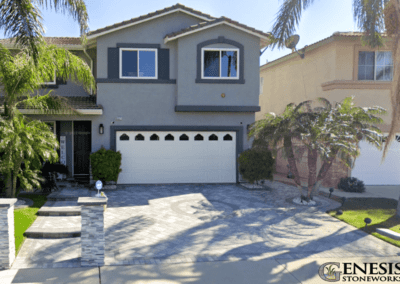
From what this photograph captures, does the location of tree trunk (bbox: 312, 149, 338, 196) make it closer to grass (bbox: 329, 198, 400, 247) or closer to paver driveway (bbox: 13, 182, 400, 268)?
paver driveway (bbox: 13, 182, 400, 268)

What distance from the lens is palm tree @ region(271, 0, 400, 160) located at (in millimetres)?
9828

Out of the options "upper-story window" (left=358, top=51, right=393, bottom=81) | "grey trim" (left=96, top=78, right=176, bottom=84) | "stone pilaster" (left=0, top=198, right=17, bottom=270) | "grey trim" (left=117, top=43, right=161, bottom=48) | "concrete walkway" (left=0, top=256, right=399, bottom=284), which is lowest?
"concrete walkway" (left=0, top=256, right=399, bottom=284)

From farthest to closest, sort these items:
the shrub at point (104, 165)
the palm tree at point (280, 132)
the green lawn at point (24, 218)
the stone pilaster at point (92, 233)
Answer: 1. the shrub at point (104, 165)
2. the palm tree at point (280, 132)
3. the green lawn at point (24, 218)
4. the stone pilaster at point (92, 233)

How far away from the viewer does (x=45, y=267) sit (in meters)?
6.21

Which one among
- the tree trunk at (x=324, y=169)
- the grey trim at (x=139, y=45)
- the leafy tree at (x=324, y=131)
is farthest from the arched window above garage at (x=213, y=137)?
the tree trunk at (x=324, y=169)

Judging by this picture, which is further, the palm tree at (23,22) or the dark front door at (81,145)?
the dark front door at (81,145)

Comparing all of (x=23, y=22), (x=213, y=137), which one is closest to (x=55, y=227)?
(x=23, y=22)

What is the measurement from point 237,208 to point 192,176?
4.48 m

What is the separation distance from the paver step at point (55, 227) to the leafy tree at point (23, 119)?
5.40 ft

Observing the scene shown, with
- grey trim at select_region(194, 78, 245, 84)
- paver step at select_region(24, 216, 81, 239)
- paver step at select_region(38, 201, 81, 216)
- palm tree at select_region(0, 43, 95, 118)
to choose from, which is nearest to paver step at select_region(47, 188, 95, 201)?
paver step at select_region(38, 201, 81, 216)

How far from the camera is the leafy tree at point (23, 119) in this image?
9750 mm

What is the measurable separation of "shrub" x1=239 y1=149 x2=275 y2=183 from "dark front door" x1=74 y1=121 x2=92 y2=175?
7.00m

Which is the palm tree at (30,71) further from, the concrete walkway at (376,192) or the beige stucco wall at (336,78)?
the concrete walkway at (376,192)

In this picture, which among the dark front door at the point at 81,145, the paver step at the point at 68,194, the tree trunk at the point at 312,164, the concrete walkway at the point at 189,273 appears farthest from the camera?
the dark front door at the point at 81,145
